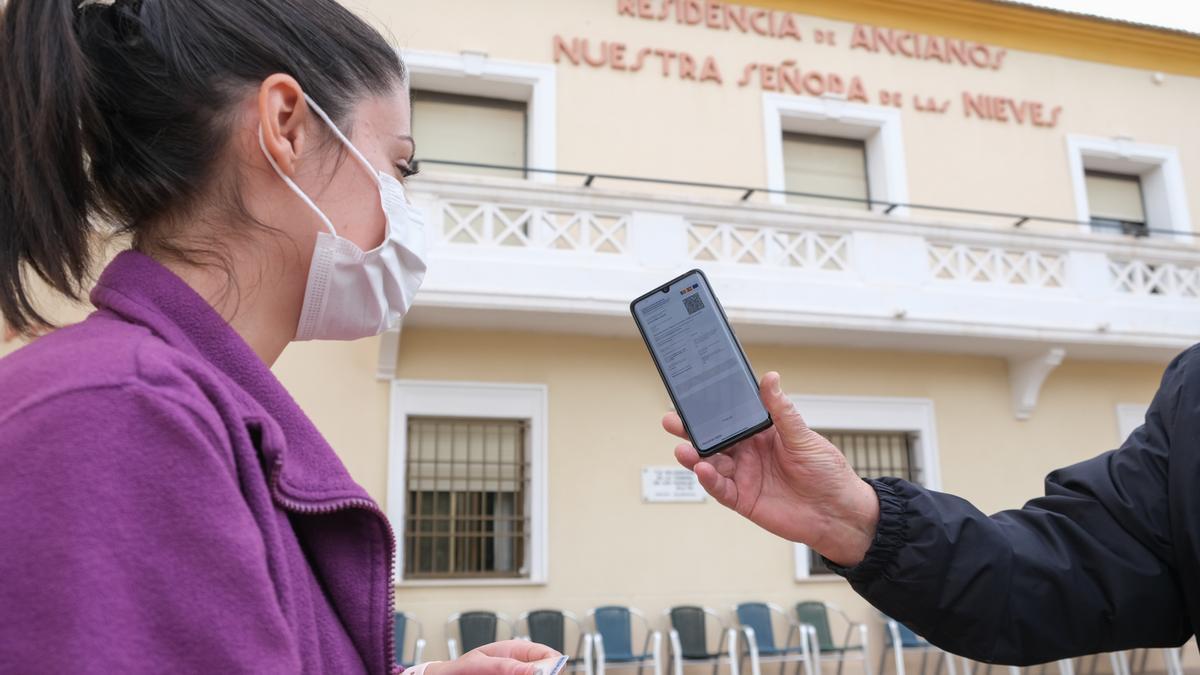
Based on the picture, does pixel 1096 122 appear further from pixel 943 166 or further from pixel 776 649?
pixel 776 649

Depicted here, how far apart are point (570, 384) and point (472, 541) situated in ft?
6.72

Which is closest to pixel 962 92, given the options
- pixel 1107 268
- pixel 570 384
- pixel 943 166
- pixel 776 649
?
pixel 943 166

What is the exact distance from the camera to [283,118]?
1358 mm

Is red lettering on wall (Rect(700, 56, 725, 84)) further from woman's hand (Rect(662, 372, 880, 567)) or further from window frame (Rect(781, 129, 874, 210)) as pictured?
woman's hand (Rect(662, 372, 880, 567))

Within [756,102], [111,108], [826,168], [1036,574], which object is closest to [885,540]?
[1036,574]

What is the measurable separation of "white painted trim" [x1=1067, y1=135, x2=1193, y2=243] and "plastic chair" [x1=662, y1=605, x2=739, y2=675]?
26.0 feet

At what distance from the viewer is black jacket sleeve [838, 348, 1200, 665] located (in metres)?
1.81

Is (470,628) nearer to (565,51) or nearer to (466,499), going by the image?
(466,499)

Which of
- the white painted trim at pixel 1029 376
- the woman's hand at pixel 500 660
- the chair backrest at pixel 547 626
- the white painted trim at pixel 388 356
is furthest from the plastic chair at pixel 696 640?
the woman's hand at pixel 500 660

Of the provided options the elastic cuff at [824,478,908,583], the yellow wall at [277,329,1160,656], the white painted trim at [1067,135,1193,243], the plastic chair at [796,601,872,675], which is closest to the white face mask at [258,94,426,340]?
the elastic cuff at [824,478,908,583]

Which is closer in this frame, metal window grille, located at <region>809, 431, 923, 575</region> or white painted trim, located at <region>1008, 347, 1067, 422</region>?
metal window grille, located at <region>809, 431, 923, 575</region>

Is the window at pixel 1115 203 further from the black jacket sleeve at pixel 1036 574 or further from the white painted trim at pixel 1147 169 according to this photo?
the black jacket sleeve at pixel 1036 574

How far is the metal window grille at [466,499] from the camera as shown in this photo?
9.83 meters

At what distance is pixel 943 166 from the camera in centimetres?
1254
